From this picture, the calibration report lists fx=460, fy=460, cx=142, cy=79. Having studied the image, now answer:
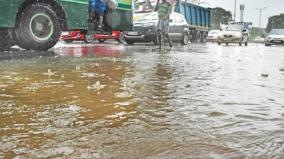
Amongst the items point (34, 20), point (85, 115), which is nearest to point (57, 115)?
point (85, 115)

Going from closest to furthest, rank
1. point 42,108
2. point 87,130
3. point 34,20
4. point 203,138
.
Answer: point 203,138 → point 87,130 → point 42,108 → point 34,20

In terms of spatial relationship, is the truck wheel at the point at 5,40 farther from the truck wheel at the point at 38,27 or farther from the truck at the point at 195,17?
the truck at the point at 195,17

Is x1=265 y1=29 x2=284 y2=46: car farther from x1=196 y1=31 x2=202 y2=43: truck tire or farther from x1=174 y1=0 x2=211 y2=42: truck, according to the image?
x1=196 y1=31 x2=202 y2=43: truck tire

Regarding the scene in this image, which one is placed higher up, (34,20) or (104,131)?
(34,20)

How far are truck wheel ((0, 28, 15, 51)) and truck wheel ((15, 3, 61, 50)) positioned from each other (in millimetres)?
777

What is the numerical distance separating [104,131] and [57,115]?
0.68 metres

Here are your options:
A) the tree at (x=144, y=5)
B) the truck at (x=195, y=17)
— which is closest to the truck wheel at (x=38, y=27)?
the tree at (x=144, y=5)

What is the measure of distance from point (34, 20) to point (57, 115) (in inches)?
300

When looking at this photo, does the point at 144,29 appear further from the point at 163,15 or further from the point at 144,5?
the point at 163,15

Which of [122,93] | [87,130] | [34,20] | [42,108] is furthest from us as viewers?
[34,20]

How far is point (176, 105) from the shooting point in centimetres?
440

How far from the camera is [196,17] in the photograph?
30062 millimetres

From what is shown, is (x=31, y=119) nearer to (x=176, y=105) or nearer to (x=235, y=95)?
(x=176, y=105)

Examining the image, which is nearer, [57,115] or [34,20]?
[57,115]
